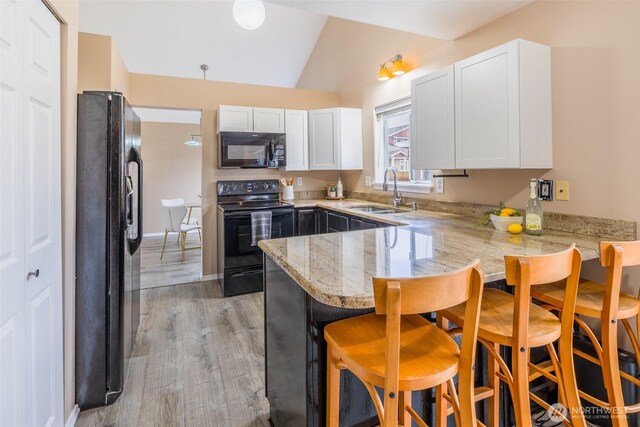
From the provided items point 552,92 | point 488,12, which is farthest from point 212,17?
point 552,92

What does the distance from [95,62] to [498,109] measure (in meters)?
2.99

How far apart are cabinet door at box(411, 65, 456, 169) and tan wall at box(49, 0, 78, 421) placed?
7.14 ft

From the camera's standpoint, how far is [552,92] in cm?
198

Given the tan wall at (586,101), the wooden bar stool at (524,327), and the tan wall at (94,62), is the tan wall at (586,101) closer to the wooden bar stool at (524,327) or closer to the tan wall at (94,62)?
the wooden bar stool at (524,327)

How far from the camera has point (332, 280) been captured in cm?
108

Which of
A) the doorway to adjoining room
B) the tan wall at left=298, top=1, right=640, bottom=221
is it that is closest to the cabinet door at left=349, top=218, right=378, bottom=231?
the tan wall at left=298, top=1, right=640, bottom=221

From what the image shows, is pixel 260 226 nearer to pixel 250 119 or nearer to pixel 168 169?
pixel 250 119

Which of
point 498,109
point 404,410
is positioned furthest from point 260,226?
point 404,410

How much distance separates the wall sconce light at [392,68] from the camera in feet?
10.6

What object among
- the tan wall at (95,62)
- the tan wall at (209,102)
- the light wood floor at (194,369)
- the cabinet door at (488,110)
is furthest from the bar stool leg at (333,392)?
the tan wall at (209,102)

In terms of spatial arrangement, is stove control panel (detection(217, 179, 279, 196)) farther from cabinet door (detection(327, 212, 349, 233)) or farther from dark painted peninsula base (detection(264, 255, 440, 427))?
dark painted peninsula base (detection(264, 255, 440, 427))

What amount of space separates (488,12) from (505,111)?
2.56 ft

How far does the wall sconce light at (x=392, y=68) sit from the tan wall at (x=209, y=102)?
56.7 inches

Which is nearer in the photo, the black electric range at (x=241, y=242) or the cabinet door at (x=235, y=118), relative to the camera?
the black electric range at (x=241, y=242)
